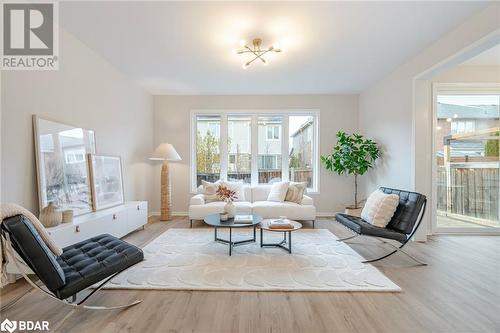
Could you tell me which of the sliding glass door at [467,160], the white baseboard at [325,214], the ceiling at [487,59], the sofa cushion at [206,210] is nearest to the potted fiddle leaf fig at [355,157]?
the white baseboard at [325,214]

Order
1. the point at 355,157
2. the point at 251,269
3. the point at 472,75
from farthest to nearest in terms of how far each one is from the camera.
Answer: the point at 355,157, the point at 472,75, the point at 251,269

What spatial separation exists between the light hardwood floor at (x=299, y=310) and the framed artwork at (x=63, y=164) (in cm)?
97

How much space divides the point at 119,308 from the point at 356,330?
6.10 ft

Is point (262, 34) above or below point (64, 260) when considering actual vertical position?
above

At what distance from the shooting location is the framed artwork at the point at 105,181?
10.8ft

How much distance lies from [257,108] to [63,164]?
3774mm

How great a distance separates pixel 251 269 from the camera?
2557 millimetres

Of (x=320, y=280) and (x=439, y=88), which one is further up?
(x=439, y=88)

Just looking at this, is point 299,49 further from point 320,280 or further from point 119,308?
point 119,308

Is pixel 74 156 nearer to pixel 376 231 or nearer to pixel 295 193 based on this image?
pixel 295 193

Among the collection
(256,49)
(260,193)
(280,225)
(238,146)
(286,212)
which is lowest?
(286,212)

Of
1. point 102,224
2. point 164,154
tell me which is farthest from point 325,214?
point 102,224

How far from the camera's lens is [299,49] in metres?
3.25

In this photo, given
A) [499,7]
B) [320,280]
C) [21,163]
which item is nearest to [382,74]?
[499,7]
